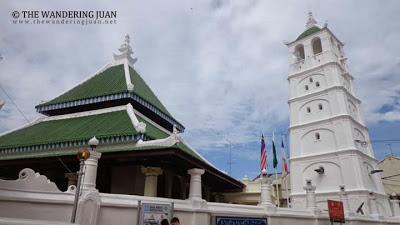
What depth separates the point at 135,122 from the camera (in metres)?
14.3

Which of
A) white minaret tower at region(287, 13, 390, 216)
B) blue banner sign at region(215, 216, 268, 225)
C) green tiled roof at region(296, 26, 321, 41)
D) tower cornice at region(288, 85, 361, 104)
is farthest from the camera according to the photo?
green tiled roof at region(296, 26, 321, 41)

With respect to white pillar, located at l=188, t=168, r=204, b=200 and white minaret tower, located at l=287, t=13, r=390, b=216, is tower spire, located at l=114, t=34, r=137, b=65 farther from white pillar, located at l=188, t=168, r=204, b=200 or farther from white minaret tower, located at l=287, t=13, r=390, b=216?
white minaret tower, located at l=287, t=13, r=390, b=216

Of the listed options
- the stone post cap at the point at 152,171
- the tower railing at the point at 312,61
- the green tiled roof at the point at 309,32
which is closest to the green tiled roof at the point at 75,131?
the stone post cap at the point at 152,171

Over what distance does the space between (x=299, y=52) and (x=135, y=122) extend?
29.1 metres

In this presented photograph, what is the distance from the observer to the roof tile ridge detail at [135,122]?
13148 millimetres

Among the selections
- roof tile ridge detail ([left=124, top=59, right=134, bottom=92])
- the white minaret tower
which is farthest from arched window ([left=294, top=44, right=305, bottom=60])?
roof tile ridge detail ([left=124, top=59, right=134, bottom=92])

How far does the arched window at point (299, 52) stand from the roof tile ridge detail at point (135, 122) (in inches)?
1055

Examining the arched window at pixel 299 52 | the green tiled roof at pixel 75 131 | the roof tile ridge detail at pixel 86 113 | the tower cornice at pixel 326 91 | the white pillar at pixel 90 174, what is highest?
the arched window at pixel 299 52

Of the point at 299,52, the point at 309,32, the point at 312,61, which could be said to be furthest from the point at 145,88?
the point at 309,32

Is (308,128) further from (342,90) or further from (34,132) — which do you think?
(34,132)

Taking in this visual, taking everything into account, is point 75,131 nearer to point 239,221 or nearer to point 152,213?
point 152,213

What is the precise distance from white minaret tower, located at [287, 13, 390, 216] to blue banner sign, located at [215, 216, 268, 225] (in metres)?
17.4

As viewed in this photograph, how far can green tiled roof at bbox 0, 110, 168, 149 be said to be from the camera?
13.9 meters

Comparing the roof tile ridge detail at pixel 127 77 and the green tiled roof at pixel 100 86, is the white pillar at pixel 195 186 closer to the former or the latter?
the roof tile ridge detail at pixel 127 77
